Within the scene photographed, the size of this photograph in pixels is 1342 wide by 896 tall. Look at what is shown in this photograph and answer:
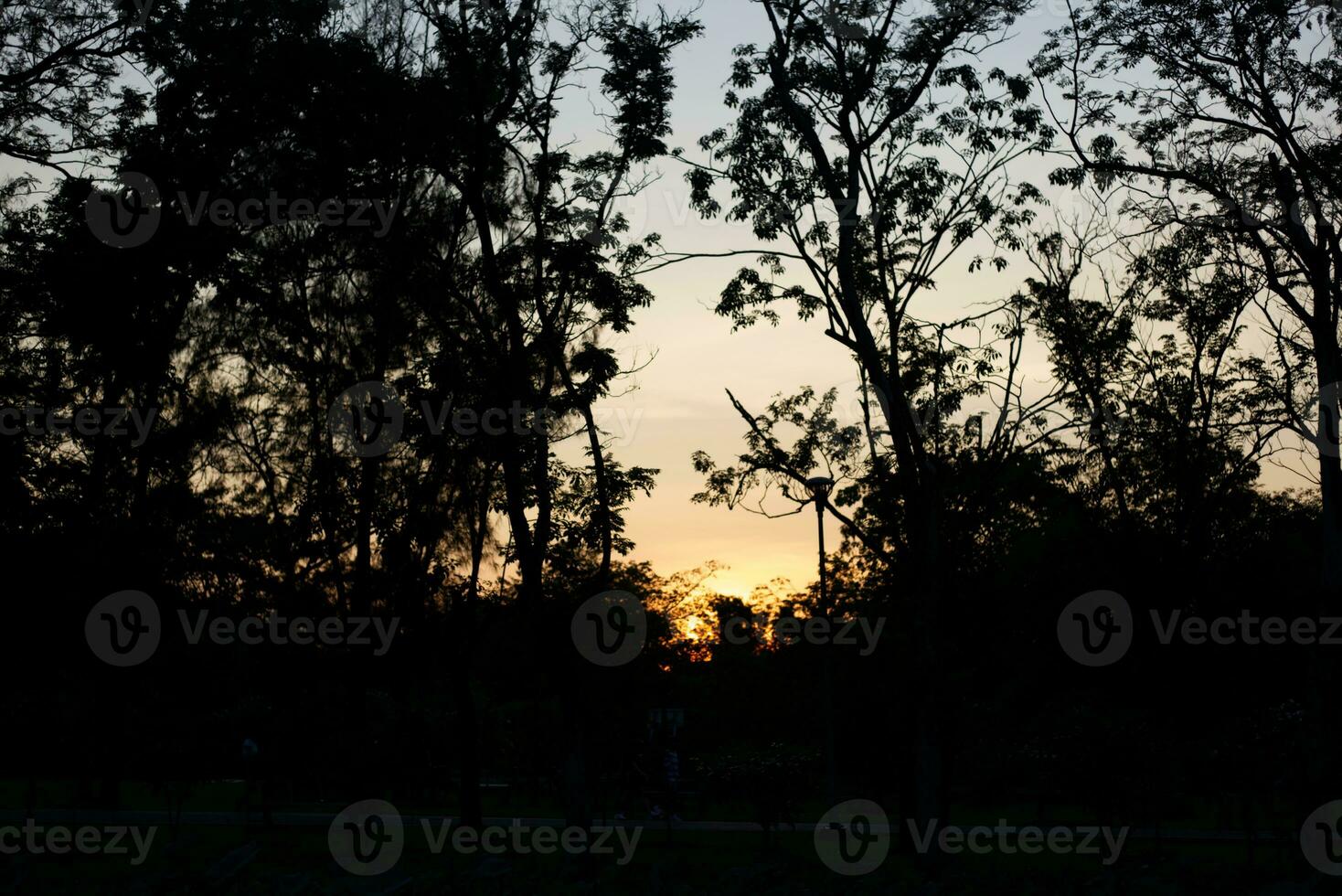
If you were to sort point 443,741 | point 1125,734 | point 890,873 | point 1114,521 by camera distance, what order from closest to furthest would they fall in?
point 890,873 → point 1125,734 → point 443,741 → point 1114,521

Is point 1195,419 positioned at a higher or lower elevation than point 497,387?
higher

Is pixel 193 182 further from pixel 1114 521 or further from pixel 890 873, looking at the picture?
pixel 1114 521

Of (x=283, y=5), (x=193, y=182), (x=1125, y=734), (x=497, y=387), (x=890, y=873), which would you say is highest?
(x=283, y=5)

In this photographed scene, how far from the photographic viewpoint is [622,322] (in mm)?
19609

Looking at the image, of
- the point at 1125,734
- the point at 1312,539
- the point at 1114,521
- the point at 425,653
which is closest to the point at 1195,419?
A: the point at 1114,521

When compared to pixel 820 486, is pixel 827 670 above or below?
below

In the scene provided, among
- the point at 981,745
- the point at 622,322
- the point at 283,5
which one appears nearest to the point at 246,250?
the point at 283,5

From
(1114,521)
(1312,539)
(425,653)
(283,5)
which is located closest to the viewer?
(283,5)

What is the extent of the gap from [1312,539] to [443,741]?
30.5m

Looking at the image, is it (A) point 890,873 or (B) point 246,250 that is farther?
(B) point 246,250

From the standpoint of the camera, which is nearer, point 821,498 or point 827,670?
point 821,498

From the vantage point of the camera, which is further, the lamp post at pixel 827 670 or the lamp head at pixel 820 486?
the lamp post at pixel 827 670

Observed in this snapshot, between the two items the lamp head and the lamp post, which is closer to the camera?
the lamp head

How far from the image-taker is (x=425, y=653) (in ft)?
85.3
